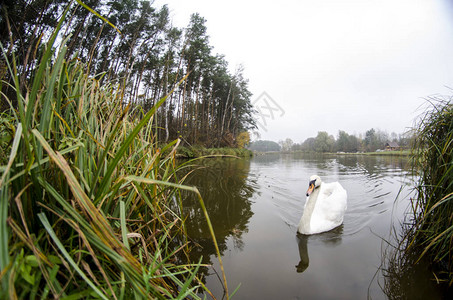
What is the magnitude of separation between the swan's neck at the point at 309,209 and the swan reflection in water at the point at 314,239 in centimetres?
15

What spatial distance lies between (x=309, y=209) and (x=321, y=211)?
192 millimetres

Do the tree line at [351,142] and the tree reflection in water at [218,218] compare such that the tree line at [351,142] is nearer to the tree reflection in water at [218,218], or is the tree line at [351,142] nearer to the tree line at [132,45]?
the tree line at [132,45]

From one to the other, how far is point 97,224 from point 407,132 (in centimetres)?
329

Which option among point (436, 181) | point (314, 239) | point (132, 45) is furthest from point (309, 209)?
point (132, 45)

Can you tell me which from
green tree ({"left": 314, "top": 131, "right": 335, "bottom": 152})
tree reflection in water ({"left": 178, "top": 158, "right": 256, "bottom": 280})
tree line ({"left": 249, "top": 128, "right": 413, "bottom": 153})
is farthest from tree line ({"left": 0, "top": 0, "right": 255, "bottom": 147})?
green tree ({"left": 314, "top": 131, "right": 335, "bottom": 152})

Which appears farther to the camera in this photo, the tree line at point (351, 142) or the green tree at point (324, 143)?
the green tree at point (324, 143)

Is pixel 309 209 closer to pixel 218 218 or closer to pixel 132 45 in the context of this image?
pixel 218 218

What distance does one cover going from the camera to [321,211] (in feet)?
10.2

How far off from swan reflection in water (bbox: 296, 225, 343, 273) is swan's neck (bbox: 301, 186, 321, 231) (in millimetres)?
152

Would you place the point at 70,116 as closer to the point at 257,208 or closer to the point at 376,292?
the point at 376,292

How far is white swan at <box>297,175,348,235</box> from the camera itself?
289cm

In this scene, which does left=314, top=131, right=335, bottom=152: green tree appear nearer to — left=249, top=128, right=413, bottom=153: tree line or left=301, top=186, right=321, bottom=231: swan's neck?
left=249, top=128, right=413, bottom=153: tree line

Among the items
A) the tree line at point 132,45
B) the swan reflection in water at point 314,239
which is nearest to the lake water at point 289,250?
the swan reflection in water at point 314,239

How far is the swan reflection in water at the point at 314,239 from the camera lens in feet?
7.55
